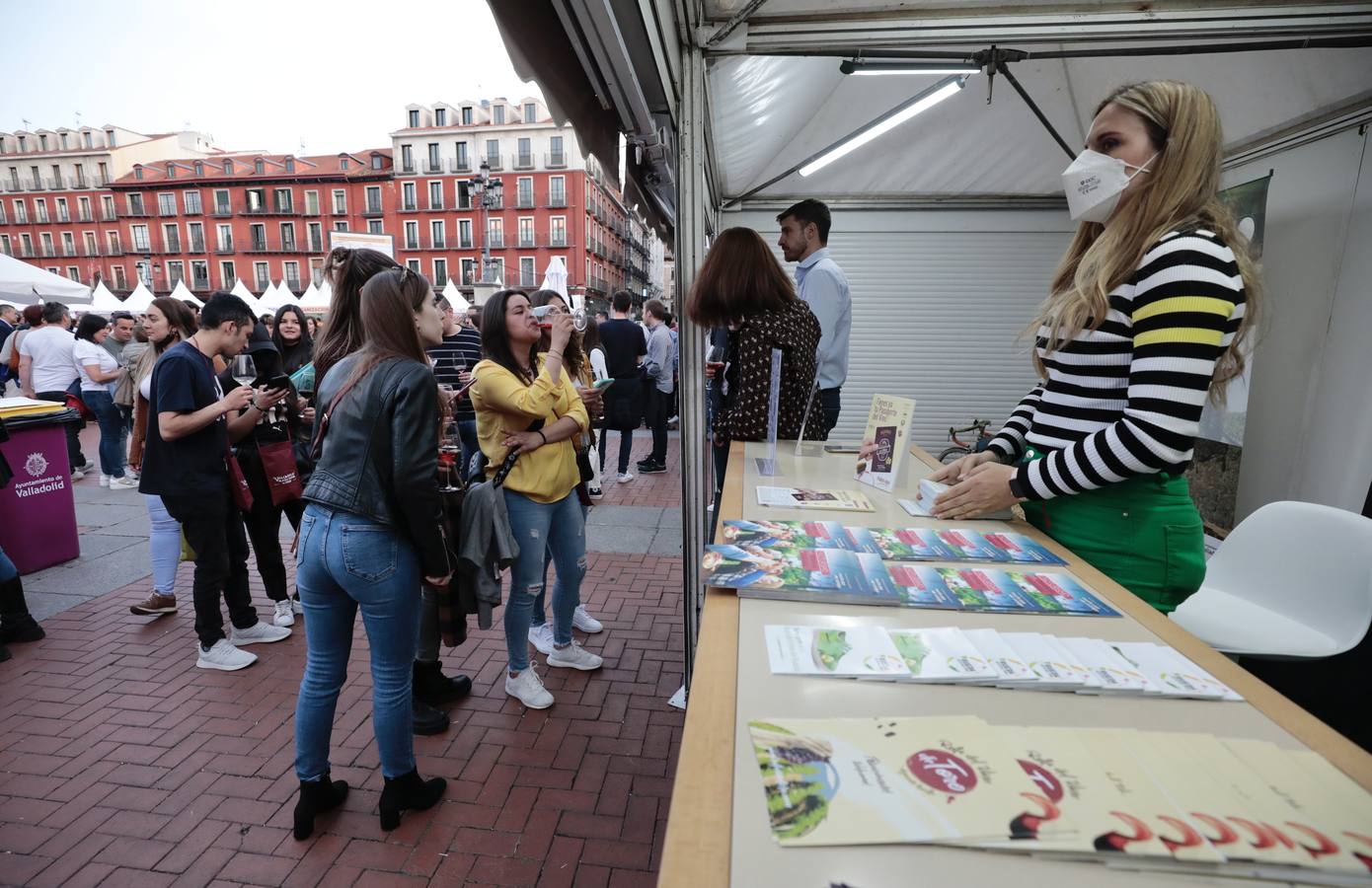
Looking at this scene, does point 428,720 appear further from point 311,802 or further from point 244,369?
point 244,369

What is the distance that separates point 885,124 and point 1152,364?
464 cm

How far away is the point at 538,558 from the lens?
2.80 metres

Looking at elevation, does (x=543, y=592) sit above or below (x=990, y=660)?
below

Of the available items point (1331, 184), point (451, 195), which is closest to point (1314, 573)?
point (1331, 184)

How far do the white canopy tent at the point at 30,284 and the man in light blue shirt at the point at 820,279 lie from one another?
408 inches

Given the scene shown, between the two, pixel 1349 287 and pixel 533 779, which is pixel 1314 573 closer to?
pixel 533 779

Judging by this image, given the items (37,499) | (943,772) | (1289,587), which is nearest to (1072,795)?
(943,772)

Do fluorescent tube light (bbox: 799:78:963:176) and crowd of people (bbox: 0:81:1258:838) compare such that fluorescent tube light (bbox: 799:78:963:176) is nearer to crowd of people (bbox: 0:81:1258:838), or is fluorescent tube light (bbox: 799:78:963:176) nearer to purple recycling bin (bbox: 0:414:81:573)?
crowd of people (bbox: 0:81:1258:838)

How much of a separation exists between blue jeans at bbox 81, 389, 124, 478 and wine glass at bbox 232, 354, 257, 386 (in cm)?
532

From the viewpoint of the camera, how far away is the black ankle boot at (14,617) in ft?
11.4

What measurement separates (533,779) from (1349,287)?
5394 mm

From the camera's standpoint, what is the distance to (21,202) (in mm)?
52156

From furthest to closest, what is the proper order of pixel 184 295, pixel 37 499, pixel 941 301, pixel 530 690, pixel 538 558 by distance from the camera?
pixel 184 295
pixel 941 301
pixel 37 499
pixel 530 690
pixel 538 558

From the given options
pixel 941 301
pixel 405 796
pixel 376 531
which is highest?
pixel 941 301
